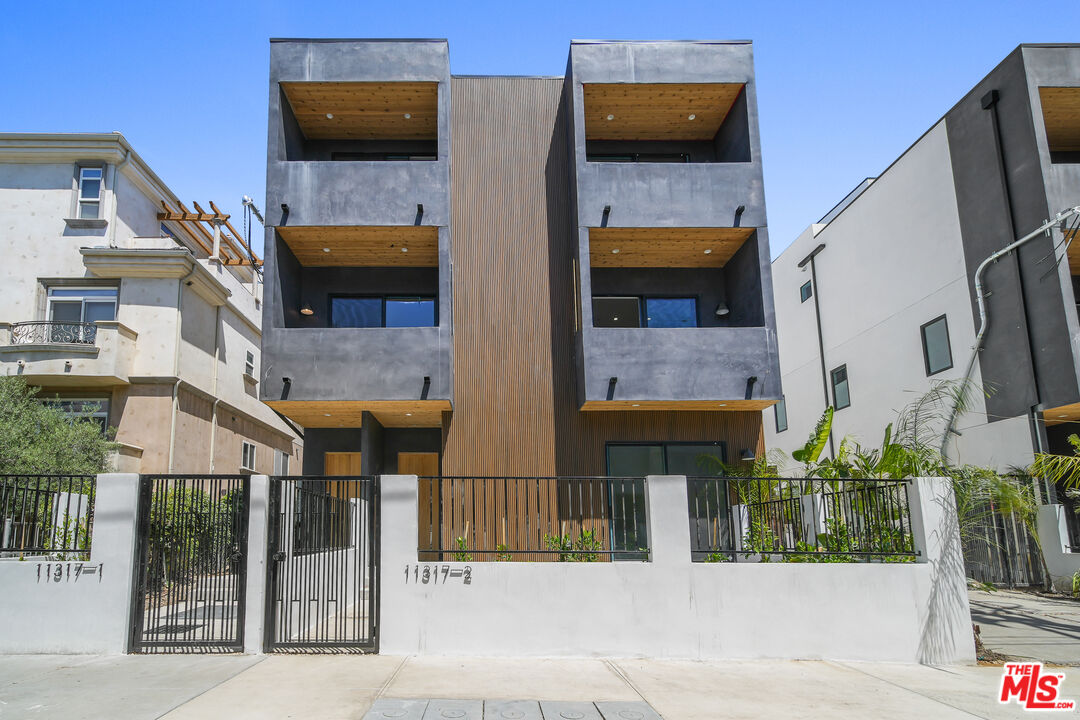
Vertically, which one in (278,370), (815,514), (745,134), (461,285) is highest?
(745,134)

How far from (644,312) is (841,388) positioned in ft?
31.6

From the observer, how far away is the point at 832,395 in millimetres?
23484

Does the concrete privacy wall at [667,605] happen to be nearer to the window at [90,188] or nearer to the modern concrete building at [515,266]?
the modern concrete building at [515,266]

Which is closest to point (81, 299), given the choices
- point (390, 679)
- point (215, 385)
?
point (215, 385)

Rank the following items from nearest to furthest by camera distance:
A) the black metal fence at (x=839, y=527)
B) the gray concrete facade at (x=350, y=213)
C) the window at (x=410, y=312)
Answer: the black metal fence at (x=839, y=527)
the gray concrete facade at (x=350, y=213)
the window at (x=410, y=312)

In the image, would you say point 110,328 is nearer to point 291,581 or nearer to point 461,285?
point 461,285

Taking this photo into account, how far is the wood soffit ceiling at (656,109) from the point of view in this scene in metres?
15.6

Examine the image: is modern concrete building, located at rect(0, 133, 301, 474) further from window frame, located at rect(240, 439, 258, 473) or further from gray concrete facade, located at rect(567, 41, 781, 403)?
gray concrete facade, located at rect(567, 41, 781, 403)

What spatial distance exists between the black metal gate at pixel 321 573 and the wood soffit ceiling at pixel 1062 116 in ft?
50.9

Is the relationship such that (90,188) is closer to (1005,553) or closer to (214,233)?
(214,233)

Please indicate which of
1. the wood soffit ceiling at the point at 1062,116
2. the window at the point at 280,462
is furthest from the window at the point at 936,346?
the window at the point at 280,462

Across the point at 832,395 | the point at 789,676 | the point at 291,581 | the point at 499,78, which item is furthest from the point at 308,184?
the point at 832,395

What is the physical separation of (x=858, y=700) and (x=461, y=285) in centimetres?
1059

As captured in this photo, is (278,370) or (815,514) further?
(278,370)
